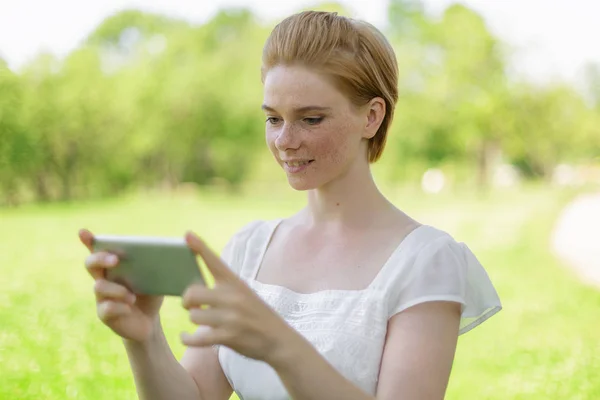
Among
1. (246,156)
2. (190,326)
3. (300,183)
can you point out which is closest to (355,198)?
(300,183)

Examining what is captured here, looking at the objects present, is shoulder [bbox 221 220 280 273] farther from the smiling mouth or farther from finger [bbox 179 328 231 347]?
finger [bbox 179 328 231 347]

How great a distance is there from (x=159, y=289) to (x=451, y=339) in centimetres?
43

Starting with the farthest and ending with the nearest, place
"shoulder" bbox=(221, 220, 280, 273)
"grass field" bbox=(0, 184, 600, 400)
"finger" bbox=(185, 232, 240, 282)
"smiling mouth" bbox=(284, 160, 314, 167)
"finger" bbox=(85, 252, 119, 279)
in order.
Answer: "grass field" bbox=(0, 184, 600, 400) → "shoulder" bbox=(221, 220, 280, 273) → "smiling mouth" bbox=(284, 160, 314, 167) → "finger" bbox=(85, 252, 119, 279) → "finger" bbox=(185, 232, 240, 282)

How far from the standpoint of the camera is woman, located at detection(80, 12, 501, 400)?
1.10 m

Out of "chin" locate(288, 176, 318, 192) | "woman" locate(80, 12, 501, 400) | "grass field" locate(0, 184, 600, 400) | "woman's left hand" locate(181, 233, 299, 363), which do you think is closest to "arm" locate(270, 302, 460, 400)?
"woman" locate(80, 12, 501, 400)

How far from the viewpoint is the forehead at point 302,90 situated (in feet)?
3.86

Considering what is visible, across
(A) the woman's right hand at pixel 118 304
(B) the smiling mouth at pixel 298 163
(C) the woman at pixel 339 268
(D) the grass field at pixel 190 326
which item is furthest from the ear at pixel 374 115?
(D) the grass field at pixel 190 326

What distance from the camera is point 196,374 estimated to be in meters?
1.31

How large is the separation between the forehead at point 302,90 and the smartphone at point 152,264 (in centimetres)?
35

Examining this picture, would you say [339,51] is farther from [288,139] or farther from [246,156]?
[246,156]

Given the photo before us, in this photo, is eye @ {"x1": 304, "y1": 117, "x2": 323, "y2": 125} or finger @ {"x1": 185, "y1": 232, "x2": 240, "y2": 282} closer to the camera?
finger @ {"x1": 185, "y1": 232, "x2": 240, "y2": 282}

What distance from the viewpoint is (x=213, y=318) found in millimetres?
869

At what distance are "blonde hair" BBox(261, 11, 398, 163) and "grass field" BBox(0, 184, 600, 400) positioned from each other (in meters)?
3.03

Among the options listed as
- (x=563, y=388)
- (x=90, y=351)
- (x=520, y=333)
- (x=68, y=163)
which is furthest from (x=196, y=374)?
(x=68, y=163)
